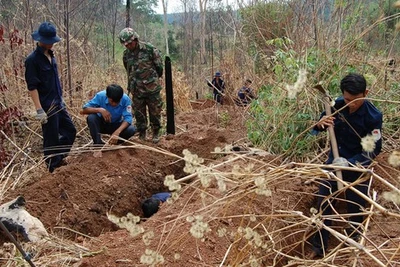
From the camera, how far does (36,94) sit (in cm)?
468

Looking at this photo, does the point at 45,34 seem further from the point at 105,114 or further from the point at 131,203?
the point at 131,203

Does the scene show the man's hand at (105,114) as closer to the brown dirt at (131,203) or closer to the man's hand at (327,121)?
the brown dirt at (131,203)

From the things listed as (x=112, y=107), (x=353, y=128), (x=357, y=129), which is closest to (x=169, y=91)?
(x=112, y=107)

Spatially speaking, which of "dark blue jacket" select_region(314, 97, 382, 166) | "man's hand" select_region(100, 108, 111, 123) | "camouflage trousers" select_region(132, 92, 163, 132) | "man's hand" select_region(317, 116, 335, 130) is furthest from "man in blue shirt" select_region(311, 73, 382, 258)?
"camouflage trousers" select_region(132, 92, 163, 132)

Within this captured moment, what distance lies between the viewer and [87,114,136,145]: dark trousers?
5.21 m

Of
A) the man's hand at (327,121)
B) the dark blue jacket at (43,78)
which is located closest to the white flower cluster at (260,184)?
the man's hand at (327,121)

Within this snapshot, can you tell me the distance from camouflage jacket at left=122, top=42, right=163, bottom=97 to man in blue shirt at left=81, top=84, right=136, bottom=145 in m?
0.76

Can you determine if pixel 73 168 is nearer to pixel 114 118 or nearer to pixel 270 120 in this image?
pixel 114 118

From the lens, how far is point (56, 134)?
16.2 feet

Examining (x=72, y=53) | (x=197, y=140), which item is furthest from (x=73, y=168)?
(x=72, y=53)

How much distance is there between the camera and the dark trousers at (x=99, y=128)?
205 inches

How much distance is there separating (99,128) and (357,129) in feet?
10.7

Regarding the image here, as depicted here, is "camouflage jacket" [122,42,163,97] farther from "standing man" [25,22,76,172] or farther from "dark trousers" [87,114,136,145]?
"standing man" [25,22,76,172]

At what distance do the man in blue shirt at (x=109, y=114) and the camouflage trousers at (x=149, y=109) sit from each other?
752 millimetres
